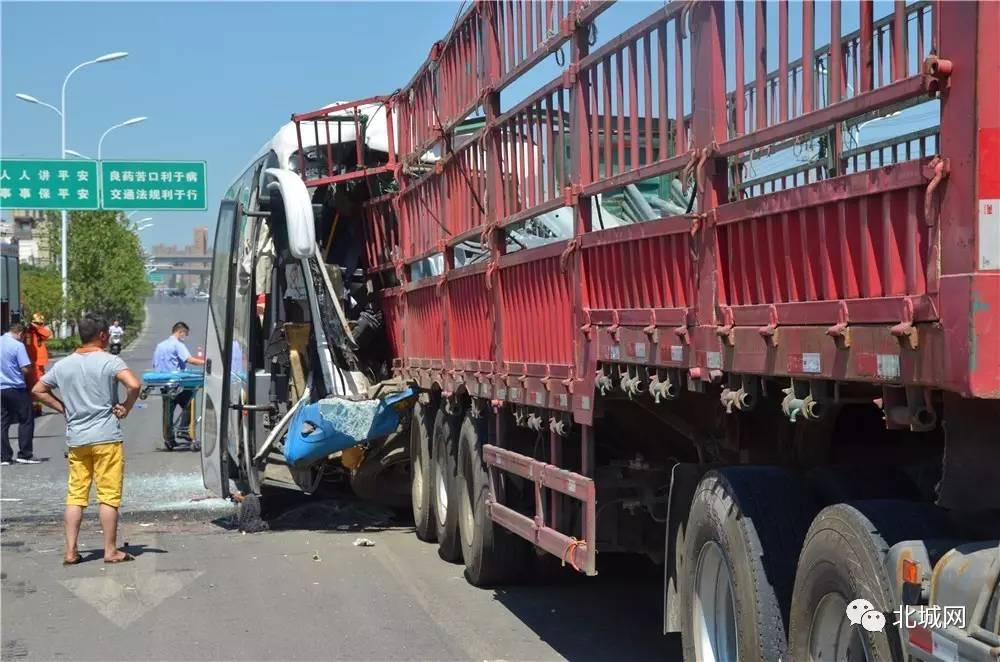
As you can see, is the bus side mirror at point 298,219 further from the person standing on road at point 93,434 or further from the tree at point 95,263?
the tree at point 95,263

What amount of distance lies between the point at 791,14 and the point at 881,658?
1.91 meters

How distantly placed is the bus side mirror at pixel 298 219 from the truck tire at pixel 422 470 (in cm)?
148

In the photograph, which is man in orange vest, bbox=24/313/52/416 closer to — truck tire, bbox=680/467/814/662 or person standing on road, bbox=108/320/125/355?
person standing on road, bbox=108/320/125/355

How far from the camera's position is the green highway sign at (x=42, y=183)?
29.6 metres

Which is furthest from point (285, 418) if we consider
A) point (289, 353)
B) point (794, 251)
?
point (794, 251)

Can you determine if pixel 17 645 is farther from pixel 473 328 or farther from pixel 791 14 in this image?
pixel 791 14

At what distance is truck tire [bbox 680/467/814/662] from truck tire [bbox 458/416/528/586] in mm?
3086

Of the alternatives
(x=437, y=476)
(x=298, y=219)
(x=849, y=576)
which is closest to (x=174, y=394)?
(x=298, y=219)

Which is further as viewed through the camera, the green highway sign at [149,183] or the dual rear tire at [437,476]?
the green highway sign at [149,183]

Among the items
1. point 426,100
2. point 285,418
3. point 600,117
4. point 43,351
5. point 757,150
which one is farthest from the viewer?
point 43,351

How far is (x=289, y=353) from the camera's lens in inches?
427

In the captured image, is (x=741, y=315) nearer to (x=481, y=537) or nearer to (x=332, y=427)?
(x=481, y=537)

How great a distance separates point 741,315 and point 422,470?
5.82 meters

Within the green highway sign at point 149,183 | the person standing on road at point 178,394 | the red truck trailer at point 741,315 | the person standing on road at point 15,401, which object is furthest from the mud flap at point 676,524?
the green highway sign at point 149,183
